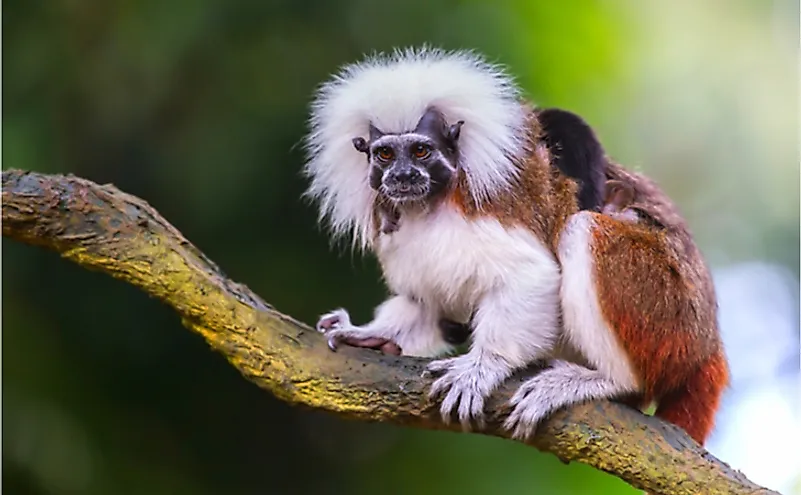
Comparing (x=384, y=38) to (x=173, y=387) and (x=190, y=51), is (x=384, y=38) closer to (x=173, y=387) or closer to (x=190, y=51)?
(x=190, y=51)

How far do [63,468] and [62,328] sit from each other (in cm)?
68

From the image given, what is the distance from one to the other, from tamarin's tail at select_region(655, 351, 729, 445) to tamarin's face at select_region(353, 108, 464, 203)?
100 cm

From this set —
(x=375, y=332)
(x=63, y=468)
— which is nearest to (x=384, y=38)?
(x=375, y=332)

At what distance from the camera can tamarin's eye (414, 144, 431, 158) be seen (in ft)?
8.93

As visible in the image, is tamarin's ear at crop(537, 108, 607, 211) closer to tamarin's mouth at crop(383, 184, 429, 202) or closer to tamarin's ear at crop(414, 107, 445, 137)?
tamarin's ear at crop(414, 107, 445, 137)

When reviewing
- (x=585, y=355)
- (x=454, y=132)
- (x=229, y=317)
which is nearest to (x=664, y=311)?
(x=585, y=355)

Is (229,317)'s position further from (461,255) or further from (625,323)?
(625,323)

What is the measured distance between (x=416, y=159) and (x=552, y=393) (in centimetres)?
82

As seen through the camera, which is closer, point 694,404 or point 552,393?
point 552,393

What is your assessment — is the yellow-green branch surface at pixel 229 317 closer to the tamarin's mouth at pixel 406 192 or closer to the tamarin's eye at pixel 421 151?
the tamarin's mouth at pixel 406 192

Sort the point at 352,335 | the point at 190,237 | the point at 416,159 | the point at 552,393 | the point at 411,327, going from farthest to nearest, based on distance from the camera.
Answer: the point at 190,237 < the point at 411,327 < the point at 352,335 < the point at 416,159 < the point at 552,393

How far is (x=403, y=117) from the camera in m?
2.77

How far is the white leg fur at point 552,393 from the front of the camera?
258 centimetres

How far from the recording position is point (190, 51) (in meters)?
4.41
